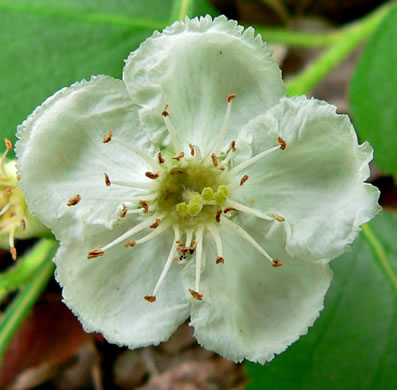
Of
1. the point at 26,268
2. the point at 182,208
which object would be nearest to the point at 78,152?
the point at 182,208

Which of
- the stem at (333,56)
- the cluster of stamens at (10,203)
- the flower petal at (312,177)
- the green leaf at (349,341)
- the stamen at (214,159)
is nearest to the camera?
the flower petal at (312,177)

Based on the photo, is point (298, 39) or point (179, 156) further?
point (298, 39)

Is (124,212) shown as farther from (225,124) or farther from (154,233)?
(225,124)

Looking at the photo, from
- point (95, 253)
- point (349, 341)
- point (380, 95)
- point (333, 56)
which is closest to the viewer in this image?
point (95, 253)

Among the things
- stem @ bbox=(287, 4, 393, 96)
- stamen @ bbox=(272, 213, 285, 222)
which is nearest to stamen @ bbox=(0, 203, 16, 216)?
stamen @ bbox=(272, 213, 285, 222)

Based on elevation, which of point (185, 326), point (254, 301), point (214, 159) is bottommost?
point (185, 326)

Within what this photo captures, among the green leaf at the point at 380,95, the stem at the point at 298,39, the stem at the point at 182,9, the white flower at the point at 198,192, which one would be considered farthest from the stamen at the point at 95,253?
the stem at the point at 298,39

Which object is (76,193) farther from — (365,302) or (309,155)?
(365,302)

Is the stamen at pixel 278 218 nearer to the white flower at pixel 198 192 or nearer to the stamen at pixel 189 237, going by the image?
the white flower at pixel 198 192
